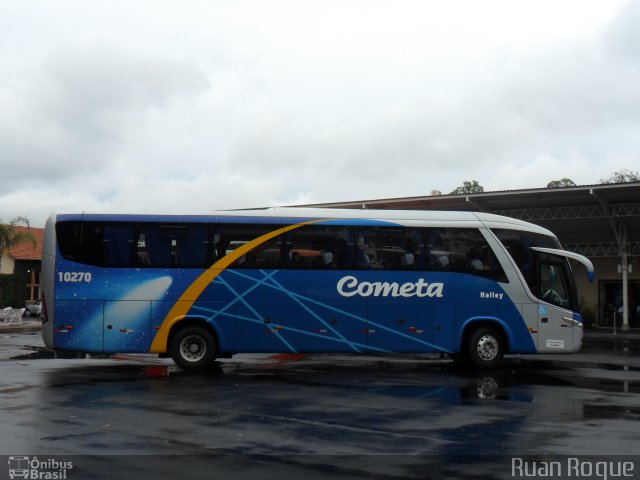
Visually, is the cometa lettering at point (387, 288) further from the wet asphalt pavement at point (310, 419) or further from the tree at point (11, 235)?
the tree at point (11, 235)

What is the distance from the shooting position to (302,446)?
7777 mm

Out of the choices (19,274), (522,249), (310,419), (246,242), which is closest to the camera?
(310,419)

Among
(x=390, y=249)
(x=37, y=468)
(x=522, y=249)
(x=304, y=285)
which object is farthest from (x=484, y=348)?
(x=37, y=468)

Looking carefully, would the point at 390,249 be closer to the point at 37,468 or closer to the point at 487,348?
the point at 487,348

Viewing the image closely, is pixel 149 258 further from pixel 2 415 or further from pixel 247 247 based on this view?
pixel 2 415

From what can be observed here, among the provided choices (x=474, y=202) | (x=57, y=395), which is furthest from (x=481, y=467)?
(x=474, y=202)

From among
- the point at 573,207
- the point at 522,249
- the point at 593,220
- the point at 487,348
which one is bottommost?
the point at 487,348

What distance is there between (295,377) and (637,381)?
675 centimetres

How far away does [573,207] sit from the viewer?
114ft

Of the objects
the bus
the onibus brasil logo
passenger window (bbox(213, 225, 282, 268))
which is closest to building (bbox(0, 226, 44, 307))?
the bus

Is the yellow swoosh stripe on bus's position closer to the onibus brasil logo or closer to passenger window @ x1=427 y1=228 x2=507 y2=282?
passenger window @ x1=427 y1=228 x2=507 y2=282

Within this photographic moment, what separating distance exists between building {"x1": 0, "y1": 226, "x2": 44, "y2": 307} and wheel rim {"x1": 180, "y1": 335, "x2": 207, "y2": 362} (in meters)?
37.9

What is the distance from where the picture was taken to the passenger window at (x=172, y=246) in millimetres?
14812

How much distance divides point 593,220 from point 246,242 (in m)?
26.3
